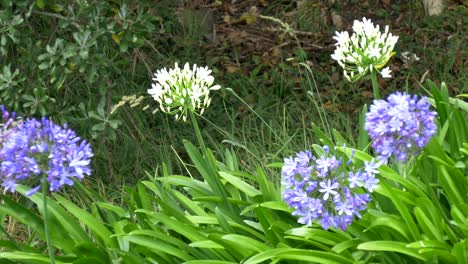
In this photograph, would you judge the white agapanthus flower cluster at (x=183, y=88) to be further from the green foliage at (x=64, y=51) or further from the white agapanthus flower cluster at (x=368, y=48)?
the green foliage at (x=64, y=51)

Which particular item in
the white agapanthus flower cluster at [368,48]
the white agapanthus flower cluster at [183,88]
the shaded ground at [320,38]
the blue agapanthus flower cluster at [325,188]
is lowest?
the blue agapanthus flower cluster at [325,188]

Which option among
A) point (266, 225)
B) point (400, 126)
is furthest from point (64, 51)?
point (400, 126)

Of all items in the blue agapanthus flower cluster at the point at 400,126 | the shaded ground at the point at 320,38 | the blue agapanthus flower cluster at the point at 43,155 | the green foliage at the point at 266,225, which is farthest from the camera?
the shaded ground at the point at 320,38

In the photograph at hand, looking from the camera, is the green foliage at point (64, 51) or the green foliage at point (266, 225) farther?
the green foliage at point (64, 51)

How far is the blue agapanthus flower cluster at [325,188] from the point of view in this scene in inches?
99.7

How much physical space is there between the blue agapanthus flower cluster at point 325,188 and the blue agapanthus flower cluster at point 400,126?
98 millimetres

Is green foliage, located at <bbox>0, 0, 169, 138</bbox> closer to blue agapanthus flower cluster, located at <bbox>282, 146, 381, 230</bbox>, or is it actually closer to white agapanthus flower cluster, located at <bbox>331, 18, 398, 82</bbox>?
white agapanthus flower cluster, located at <bbox>331, 18, 398, 82</bbox>

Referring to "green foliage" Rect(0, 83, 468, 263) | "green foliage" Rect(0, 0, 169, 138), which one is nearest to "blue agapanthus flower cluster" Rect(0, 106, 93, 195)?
"green foliage" Rect(0, 83, 468, 263)

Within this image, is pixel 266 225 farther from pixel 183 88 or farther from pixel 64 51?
pixel 64 51

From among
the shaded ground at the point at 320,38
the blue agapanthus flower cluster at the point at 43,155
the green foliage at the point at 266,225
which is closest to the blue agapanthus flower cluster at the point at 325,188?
the green foliage at the point at 266,225

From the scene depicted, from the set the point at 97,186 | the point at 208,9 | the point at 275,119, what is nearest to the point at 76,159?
the point at 97,186

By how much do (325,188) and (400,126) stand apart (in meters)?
0.26

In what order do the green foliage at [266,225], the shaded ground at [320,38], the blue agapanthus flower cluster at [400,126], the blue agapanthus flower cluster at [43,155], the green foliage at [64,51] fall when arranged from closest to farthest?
the blue agapanthus flower cluster at [43,155] < the blue agapanthus flower cluster at [400,126] < the green foliage at [266,225] < the green foliage at [64,51] < the shaded ground at [320,38]

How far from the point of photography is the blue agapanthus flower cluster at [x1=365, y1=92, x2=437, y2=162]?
8.21 feet
